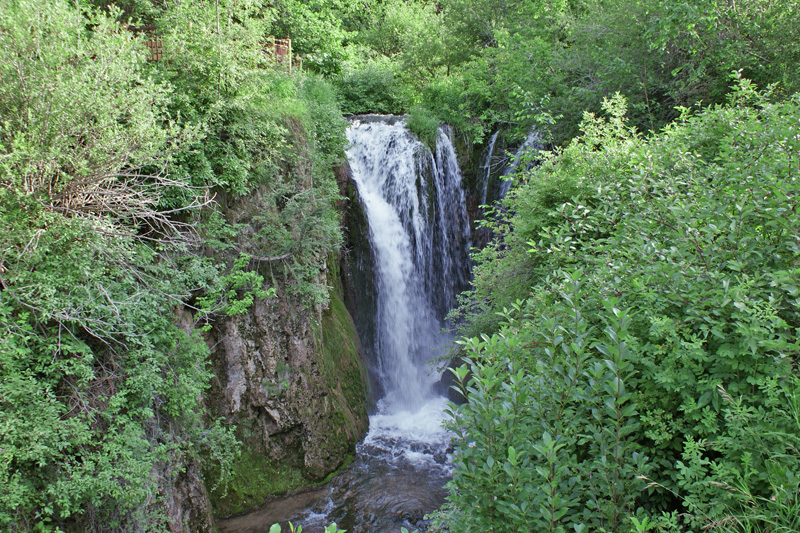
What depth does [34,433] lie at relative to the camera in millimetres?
3816

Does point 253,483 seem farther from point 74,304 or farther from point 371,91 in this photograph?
point 371,91

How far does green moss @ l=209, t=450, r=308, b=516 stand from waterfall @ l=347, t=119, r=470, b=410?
3.51m

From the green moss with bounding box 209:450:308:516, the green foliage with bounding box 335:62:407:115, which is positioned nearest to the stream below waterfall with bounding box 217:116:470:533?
the green moss with bounding box 209:450:308:516

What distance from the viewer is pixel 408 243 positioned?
37.9 feet

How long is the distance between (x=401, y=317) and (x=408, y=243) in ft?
6.24

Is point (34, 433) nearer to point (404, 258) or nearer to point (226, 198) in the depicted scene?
point (226, 198)

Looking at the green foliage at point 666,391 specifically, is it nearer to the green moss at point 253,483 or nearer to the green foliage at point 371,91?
the green moss at point 253,483

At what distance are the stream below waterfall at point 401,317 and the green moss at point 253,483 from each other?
175mm

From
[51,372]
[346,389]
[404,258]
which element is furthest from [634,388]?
[404,258]

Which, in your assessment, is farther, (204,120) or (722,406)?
(204,120)

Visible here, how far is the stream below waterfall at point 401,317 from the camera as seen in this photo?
7113 mm

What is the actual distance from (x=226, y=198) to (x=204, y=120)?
135 centimetres

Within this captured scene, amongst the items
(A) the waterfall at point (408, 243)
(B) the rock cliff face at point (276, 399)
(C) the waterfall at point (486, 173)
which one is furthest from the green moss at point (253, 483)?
(C) the waterfall at point (486, 173)

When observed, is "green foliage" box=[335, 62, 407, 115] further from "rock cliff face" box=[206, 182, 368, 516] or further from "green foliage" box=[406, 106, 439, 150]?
"rock cliff face" box=[206, 182, 368, 516]
